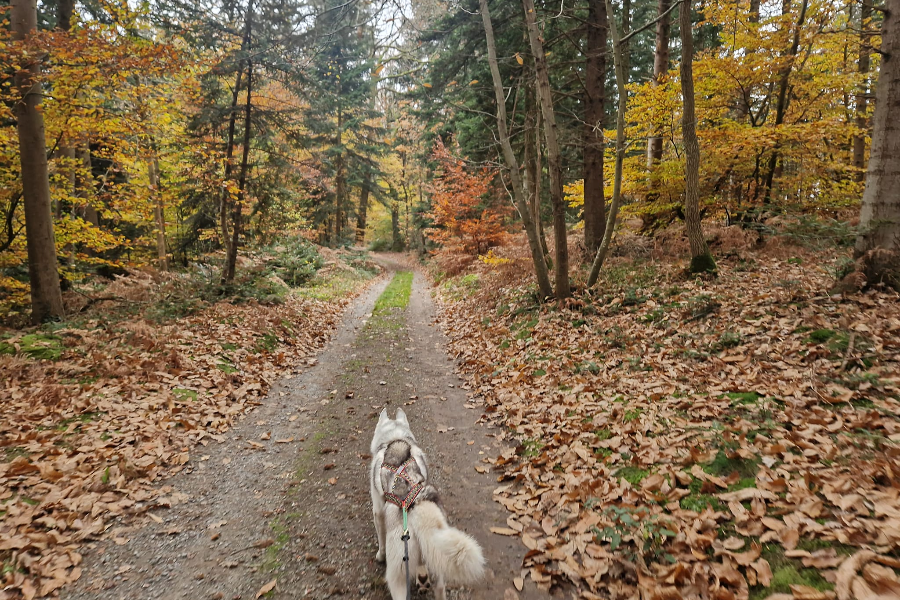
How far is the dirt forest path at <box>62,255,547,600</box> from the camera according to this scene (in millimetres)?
3441

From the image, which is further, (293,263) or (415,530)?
(293,263)

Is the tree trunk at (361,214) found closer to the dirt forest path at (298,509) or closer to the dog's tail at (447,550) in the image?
the dirt forest path at (298,509)

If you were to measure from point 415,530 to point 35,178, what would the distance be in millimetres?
10119

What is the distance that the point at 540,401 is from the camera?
246 inches

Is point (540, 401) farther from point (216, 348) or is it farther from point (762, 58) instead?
point (762, 58)

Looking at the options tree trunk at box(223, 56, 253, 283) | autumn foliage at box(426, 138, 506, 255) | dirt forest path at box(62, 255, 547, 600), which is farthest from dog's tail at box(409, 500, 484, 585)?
autumn foliage at box(426, 138, 506, 255)

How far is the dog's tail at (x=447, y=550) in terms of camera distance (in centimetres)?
248

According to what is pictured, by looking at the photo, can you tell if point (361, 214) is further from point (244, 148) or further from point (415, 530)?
point (415, 530)

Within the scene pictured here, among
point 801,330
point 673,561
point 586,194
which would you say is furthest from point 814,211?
point 673,561

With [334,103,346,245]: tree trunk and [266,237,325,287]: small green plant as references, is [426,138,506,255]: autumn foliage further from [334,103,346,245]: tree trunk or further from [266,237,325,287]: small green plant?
[334,103,346,245]: tree trunk

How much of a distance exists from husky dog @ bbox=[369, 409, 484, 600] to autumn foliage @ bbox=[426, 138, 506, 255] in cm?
1556

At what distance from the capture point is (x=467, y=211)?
19.0 m

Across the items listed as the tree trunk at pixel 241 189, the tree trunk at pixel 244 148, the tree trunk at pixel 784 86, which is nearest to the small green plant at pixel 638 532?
the tree trunk at pixel 784 86

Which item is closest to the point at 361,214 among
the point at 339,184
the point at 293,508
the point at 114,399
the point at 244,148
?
the point at 339,184
